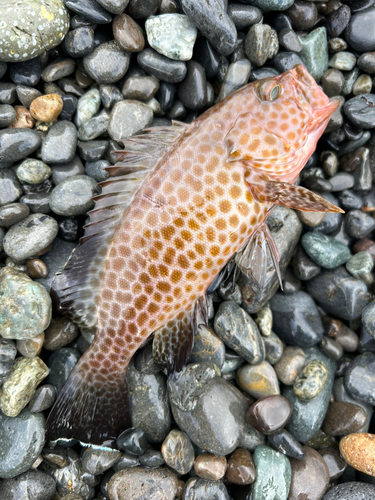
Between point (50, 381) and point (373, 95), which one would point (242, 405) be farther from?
point (373, 95)

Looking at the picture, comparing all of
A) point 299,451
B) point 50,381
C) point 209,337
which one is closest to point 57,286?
point 50,381

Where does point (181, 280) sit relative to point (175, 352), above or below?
above

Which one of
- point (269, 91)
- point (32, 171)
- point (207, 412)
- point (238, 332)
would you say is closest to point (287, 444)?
point (207, 412)

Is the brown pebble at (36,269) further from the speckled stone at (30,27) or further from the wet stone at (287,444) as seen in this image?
the wet stone at (287,444)

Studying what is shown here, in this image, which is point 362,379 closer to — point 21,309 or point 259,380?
point 259,380

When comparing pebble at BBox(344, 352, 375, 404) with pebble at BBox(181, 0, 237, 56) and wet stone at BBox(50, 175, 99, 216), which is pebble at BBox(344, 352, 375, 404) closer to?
wet stone at BBox(50, 175, 99, 216)

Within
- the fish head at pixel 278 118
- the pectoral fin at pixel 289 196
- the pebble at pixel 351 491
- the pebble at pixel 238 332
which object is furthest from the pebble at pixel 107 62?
the pebble at pixel 351 491
